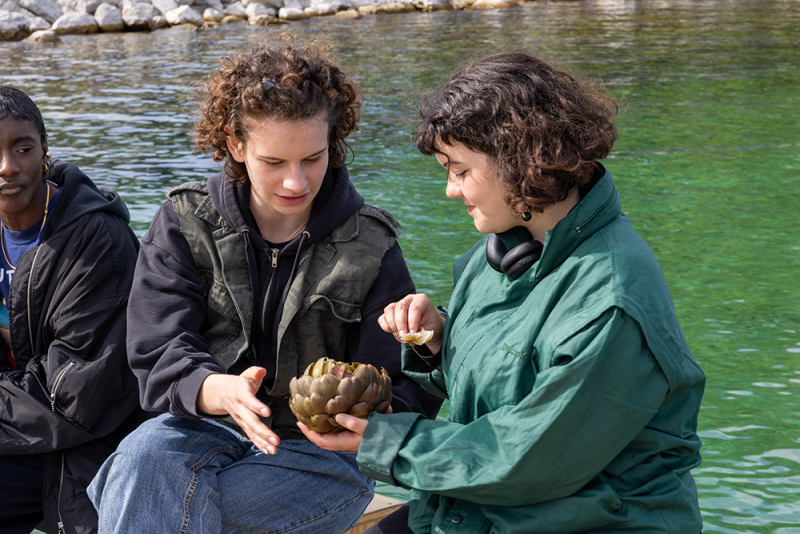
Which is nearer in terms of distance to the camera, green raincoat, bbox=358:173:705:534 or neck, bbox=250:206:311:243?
green raincoat, bbox=358:173:705:534

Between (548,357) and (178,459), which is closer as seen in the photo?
(548,357)

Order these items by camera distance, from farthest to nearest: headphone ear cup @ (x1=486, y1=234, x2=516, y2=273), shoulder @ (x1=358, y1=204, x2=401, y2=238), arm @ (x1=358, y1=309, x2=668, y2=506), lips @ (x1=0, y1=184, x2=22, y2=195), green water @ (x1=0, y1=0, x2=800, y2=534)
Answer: green water @ (x1=0, y1=0, x2=800, y2=534)
lips @ (x1=0, y1=184, x2=22, y2=195)
shoulder @ (x1=358, y1=204, x2=401, y2=238)
headphone ear cup @ (x1=486, y1=234, x2=516, y2=273)
arm @ (x1=358, y1=309, x2=668, y2=506)

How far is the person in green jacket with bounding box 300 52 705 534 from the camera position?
5.84ft

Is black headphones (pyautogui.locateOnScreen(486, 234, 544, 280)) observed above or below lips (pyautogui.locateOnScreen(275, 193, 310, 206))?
below

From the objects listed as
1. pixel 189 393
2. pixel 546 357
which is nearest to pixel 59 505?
pixel 189 393

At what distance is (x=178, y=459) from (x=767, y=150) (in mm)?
8624

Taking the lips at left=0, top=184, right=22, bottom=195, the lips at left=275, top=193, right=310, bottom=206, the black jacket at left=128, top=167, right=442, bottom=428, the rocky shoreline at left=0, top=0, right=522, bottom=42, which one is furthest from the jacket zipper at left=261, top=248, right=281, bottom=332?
the rocky shoreline at left=0, top=0, right=522, bottom=42

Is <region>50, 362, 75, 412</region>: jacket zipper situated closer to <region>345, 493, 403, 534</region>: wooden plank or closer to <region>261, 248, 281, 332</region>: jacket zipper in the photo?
<region>261, 248, 281, 332</region>: jacket zipper

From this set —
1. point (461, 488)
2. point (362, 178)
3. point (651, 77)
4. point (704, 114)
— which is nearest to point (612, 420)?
point (461, 488)

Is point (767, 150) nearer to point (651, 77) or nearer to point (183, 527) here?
point (651, 77)

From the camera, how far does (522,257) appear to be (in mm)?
2066

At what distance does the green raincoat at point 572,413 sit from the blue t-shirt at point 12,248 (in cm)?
155

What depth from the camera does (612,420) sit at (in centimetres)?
178

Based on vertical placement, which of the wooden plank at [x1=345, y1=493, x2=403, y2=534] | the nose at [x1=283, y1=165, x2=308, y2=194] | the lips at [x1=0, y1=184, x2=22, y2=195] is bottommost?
the wooden plank at [x1=345, y1=493, x2=403, y2=534]
